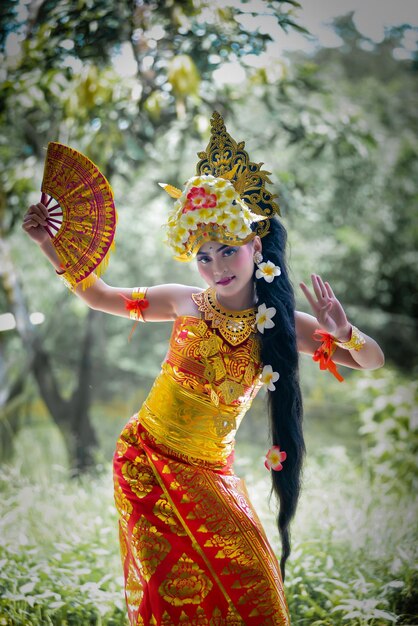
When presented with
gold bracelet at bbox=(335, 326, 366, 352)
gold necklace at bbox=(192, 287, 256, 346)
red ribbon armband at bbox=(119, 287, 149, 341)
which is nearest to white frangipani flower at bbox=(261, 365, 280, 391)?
gold necklace at bbox=(192, 287, 256, 346)

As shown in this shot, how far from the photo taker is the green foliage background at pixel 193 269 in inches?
110

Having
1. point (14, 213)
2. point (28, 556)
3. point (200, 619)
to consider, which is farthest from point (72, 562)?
point (14, 213)

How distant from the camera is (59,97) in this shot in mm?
3637

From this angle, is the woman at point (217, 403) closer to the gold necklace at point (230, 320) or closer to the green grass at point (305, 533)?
the gold necklace at point (230, 320)

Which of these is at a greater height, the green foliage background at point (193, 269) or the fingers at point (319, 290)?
the fingers at point (319, 290)

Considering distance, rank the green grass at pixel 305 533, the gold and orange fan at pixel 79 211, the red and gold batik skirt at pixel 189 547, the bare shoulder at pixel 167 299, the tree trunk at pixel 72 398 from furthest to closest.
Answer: the tree trunk at pixel 72 398 < the green grass at pixel 305 533 < the bare shoulder at pixel 167 299 < the gold and orange fan at pixel 79 211 < the red and gold batik skirt at pixel 189 547

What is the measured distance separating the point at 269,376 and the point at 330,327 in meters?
0.23

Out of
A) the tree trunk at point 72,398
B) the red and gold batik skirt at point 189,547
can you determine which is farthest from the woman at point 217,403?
the tree trunk at point 72,398

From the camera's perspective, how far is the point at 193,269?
461 cm

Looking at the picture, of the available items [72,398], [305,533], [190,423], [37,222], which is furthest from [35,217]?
[72,398]

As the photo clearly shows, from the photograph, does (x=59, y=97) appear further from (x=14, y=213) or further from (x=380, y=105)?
(x=380, y=105)

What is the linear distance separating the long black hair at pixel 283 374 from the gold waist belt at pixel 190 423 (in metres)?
0.17

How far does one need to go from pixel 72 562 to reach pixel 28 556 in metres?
0.21

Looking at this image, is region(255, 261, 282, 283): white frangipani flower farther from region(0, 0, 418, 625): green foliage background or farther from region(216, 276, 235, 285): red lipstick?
region(0, 0, 418, 625): green foliage background
